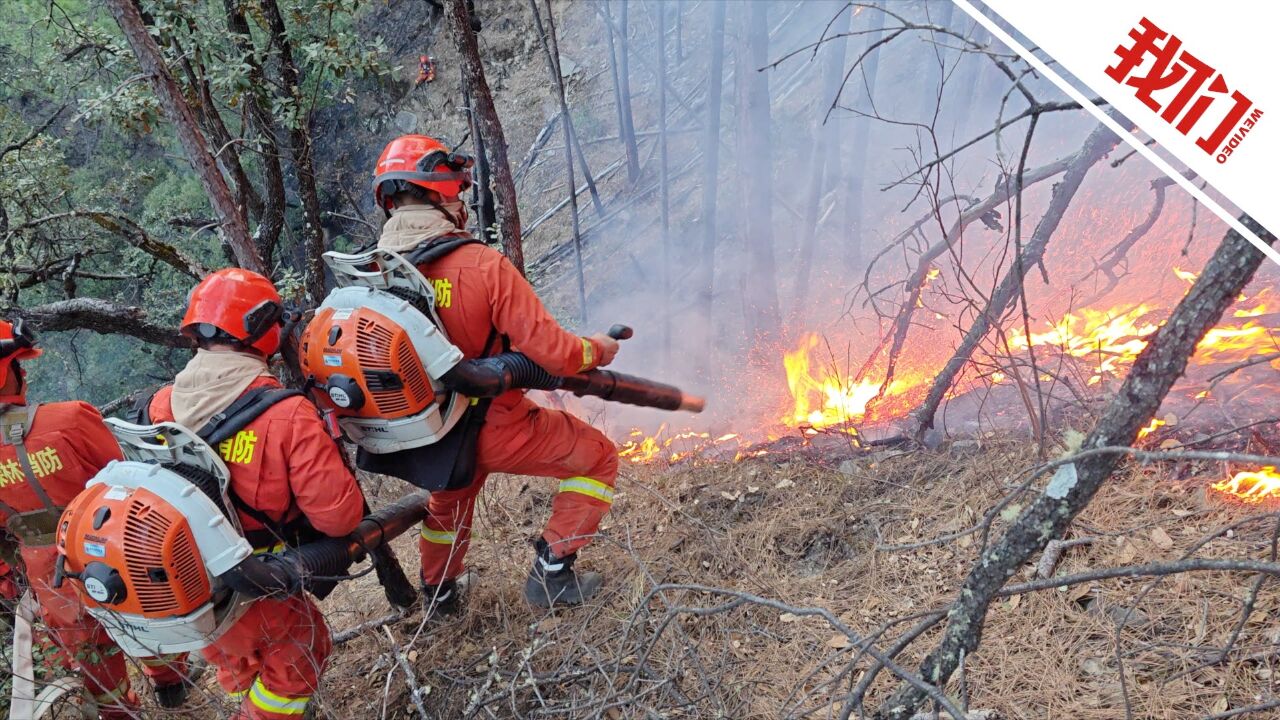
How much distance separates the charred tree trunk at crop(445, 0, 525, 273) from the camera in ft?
16.9

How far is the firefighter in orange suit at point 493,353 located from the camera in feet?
12.0

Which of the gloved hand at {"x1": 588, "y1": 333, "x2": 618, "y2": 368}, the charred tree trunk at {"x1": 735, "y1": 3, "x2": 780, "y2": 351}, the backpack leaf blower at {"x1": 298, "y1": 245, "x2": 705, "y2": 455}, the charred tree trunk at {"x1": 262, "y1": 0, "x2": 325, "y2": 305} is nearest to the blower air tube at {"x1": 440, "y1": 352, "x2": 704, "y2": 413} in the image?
the backpack leaf blower at {"x1": 298, "y1": 245, "x2": 705, "y2": 455}

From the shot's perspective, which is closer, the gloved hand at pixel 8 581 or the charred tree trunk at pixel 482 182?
the gloved hand at pixel 8 581

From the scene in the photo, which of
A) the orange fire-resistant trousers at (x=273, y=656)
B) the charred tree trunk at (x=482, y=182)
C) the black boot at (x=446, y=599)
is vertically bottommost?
the orange fire-resistant trousers at (x=273, y=656)

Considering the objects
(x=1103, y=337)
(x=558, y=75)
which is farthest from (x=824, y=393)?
(x=558, y=75)

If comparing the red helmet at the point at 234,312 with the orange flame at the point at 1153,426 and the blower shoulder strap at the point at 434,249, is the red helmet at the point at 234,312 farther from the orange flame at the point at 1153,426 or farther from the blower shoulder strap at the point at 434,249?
the orange flame at the point at 1153,426

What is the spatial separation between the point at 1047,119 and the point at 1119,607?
1024 centimetres

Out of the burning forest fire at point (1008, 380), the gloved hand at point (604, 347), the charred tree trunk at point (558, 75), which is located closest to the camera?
the gloved hand at point (604, 347)

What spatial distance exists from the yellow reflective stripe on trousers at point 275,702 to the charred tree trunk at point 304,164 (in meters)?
4.55

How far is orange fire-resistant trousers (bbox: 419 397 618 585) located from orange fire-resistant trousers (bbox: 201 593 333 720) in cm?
79

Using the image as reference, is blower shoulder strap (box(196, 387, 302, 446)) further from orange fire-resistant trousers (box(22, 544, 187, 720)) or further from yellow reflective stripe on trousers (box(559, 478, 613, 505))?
yellow reflective stripe on trousers (box(559, 478, 613, 505))

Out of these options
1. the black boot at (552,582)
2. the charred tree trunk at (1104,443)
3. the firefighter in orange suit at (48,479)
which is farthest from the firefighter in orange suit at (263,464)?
the charred tree trunk at (1104,443)

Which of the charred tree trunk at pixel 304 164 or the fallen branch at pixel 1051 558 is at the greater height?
the charred tree trunk at pixel 304 164

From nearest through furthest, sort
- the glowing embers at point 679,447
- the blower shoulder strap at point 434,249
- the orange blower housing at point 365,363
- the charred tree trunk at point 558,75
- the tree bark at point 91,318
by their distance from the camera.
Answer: the orange blower housing at point 365,363 → the blower shoulder strap at point 434,249 → the tree bark at point 91,318 → the glowing embers at point 679,447 → the charred tree trunk at point 558,75
